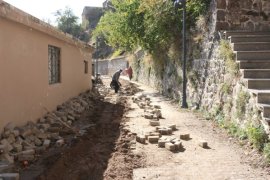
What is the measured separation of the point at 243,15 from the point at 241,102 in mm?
4450

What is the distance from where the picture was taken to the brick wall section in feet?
37.4

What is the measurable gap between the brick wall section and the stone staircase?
0.74m

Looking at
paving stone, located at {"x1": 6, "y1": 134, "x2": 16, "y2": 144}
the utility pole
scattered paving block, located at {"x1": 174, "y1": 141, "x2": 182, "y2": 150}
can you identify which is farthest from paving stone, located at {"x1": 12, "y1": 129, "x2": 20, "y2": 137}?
the utility pole

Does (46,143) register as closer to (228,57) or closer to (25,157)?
(25,157)

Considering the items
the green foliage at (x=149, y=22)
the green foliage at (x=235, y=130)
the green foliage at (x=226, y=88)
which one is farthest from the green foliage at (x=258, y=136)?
the green foliage at (x=149, y=22)

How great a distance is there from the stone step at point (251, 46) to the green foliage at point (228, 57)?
0.18 m

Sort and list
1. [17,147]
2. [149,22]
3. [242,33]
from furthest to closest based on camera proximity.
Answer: [149,22], [242,33], [17,147]

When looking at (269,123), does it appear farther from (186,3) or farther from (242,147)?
(186,3)

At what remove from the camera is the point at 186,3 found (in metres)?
13.5

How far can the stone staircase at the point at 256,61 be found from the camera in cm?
719

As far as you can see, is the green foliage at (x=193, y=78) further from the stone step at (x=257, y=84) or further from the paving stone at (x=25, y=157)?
the paving stone at (x=25, y=157)

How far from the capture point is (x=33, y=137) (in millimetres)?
7879

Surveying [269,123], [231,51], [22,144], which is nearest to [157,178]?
[269,123]

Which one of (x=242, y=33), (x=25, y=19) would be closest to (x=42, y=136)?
(x=25, y=19)
